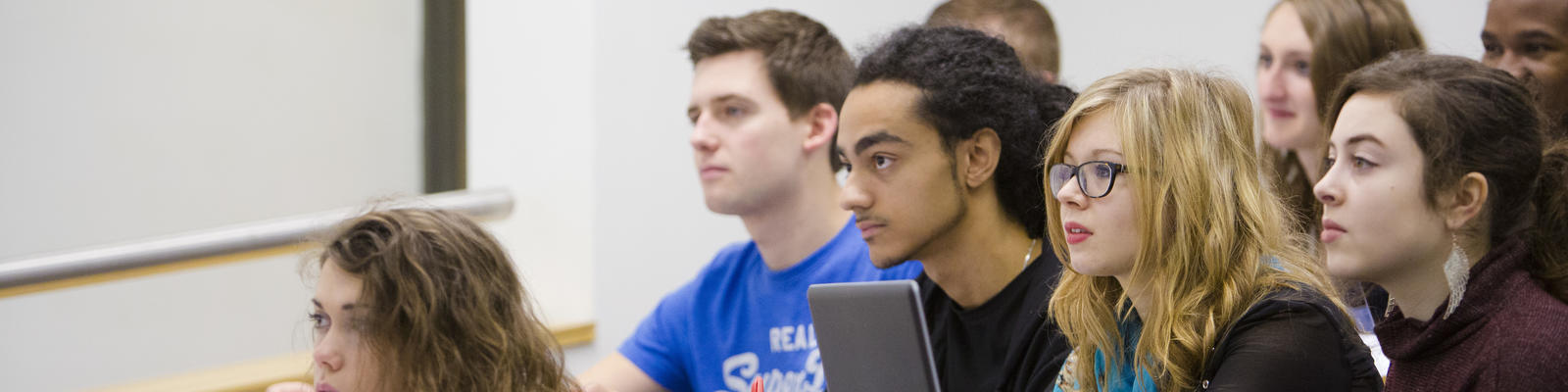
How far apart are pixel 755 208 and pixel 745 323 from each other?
174 millimetres

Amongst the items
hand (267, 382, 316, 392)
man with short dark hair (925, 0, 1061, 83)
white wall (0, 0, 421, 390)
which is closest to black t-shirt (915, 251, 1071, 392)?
hand (267, 382, 316, 392)

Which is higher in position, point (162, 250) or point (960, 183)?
point (960, 183)


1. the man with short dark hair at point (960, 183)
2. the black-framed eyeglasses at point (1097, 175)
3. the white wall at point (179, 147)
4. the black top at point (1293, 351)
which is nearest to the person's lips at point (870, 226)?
the man with short dark hair at point (960, 183)

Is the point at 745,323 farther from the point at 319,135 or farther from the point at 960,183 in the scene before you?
the point at 319,135

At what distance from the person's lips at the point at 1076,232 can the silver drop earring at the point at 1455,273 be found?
12.2 inches

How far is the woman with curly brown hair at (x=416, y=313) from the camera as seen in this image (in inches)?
57.1

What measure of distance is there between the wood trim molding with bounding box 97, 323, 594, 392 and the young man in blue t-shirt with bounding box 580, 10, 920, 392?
401 millimetres

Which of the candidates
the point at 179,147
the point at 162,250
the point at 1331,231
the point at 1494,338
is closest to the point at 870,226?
the point at 1331,231

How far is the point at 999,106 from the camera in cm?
179

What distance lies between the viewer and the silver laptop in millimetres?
1404

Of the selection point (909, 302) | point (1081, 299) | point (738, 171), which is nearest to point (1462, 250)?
point (1081, 299)

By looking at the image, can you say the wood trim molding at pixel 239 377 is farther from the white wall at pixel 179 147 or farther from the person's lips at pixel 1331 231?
the person's lips at pixel 1331 231

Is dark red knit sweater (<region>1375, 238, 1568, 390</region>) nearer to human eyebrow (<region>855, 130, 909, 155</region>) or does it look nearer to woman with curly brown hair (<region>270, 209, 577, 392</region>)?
human eyebrow (<region>855, 130, 909, 155</region>)

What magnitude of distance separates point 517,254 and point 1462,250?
90.4 inches
